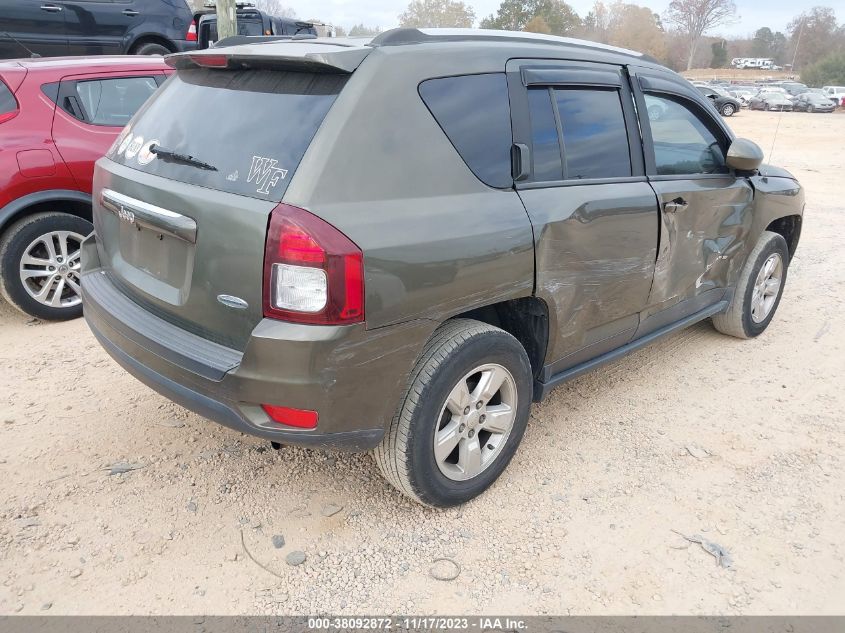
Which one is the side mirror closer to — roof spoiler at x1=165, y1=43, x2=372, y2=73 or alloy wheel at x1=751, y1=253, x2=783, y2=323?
alloy wheel at x1=751, y1=253, x2=783, y2=323

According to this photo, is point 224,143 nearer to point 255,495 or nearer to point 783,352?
point 255,495

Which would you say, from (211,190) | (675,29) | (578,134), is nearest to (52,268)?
(211,190)

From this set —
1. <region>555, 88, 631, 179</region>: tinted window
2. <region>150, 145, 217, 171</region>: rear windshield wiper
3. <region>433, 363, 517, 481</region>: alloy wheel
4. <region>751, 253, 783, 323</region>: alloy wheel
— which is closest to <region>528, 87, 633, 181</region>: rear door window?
<region>555, 88, 631, 179</region>: tinted window

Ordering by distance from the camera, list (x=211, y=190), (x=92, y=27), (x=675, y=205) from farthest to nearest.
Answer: (x=92, y=27) → (x=675, y=205) → (x=211, y=190)

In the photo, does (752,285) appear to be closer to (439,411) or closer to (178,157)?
(439,411)

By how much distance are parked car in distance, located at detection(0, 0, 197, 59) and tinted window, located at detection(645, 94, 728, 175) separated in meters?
8.24

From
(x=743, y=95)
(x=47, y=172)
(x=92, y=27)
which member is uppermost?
(x=743, y=95)

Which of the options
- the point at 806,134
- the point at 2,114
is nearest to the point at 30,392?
the point at 2,114

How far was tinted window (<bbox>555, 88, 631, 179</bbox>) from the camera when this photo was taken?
292 centimetres

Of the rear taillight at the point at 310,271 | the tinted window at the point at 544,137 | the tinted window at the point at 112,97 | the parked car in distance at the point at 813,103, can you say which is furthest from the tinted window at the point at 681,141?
the parked car in distance at the point at 813,103

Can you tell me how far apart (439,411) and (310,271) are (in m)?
0.79

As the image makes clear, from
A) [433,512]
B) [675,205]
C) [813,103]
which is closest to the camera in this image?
[433,512]

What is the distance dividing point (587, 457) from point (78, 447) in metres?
2.45

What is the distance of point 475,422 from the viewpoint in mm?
2721
